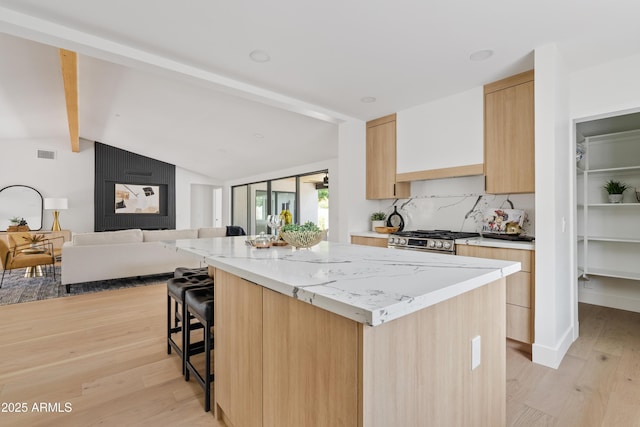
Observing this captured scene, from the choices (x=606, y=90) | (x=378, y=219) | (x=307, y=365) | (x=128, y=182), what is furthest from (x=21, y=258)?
Result: (x=606, y=90)

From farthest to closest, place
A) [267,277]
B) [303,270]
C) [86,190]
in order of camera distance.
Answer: [86,190]
[303,270]
[267,277]

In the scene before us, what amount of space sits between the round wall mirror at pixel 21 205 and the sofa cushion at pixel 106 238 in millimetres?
4256

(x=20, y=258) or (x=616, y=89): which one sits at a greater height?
(x=616, y=89)

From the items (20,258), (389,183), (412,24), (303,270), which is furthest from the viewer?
(20,258)

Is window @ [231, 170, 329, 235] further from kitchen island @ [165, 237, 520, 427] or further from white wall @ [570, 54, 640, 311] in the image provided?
kitchen island @ [165, 237, 520, 427]

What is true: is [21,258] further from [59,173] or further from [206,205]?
[206,205]

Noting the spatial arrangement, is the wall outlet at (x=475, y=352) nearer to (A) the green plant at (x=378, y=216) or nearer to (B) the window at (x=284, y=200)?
(A) the green plant at (x=378, y=216)

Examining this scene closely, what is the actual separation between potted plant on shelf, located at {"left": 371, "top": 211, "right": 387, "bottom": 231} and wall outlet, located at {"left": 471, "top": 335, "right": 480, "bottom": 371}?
113 inches

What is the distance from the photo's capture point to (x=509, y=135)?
110 inches

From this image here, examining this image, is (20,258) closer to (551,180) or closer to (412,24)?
(412,24)

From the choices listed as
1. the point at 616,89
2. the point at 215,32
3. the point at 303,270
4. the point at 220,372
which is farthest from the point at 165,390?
the point at 616,89

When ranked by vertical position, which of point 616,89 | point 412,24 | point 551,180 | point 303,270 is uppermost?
point 412,24

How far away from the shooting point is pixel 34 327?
2.91m

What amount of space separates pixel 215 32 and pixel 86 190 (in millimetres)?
7960
